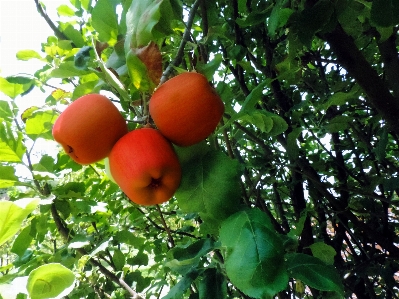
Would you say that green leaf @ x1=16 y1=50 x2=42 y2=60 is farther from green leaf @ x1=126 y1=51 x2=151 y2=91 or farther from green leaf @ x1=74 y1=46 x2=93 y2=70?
green leaf @ x1=126 y1=51 x2=151 y2=91

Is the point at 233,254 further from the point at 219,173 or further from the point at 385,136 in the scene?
the point at 385,136

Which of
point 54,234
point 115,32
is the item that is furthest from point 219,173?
point 54,234

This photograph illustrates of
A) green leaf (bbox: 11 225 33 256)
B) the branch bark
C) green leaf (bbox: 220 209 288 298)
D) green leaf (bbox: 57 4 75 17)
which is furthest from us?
green leaf (bbox: 57 4 75 17)

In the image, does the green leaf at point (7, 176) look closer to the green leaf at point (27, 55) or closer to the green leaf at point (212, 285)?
the green leaf at point (27, 55)

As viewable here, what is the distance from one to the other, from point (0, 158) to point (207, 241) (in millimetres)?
558

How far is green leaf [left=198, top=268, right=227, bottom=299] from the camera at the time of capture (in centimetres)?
60

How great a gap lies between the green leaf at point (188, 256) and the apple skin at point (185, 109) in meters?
0.18

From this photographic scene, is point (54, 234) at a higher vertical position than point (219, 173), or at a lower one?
higher

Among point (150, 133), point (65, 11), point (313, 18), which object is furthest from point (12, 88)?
point (313, 18)

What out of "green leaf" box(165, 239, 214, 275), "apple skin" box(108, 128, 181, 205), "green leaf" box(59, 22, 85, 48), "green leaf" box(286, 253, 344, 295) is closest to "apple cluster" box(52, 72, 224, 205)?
"apple skin" box(108, 128, 181, 205)

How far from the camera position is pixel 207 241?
0.63 meters

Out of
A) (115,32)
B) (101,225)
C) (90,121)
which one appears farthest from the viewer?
(101,225)

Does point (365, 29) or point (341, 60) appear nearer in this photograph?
point (341, 60)

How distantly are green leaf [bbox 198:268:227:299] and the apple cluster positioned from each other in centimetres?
18
